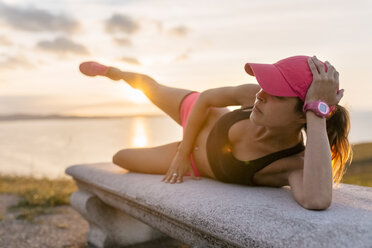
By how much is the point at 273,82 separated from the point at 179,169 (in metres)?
1.02

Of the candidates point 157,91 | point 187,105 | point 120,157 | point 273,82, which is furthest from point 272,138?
point 157,91

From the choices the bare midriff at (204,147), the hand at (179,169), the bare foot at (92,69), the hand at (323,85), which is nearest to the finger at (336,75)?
the hand at (323,85)

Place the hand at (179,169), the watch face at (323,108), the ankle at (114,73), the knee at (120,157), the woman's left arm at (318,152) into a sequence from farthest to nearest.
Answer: the ankle at (114,73)
the knee at (120,157)
the hand at (179,169)
the watch face at (323,108)
the woman's left arm at (318,152)

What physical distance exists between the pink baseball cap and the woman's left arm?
0.03 m

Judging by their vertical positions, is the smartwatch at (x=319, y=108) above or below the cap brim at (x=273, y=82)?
below

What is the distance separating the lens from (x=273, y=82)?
1.83m

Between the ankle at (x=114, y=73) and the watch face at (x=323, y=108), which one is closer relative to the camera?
the watch face at (x=323, y=108)

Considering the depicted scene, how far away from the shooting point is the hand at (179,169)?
8.20ft

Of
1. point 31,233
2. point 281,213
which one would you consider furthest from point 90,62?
point 281,213

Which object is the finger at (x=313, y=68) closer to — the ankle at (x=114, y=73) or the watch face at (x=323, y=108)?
the watch face at (x=323, y=108)

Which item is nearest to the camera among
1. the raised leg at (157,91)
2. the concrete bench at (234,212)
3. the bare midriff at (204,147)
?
the concrete bench at (234,212)

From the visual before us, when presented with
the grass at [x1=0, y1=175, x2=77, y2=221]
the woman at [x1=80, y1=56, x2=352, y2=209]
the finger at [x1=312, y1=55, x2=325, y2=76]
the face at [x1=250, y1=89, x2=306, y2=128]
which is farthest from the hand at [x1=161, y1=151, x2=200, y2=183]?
the grass at [x1=0, y1=175, x2=77, y2=221]

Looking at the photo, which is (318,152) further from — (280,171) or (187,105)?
(187,105)

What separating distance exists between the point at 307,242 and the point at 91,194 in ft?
7.69
